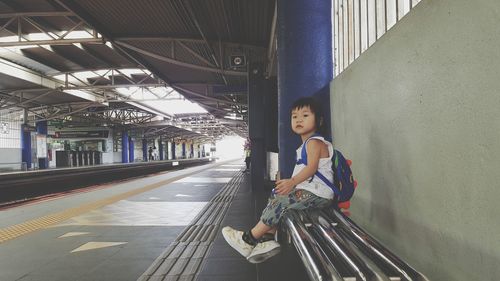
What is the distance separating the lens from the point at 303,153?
8.47 ft

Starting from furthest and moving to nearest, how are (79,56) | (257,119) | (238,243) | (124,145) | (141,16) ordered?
(124,145) < (79,56) < (257,119) < (141,16) < (238,243)

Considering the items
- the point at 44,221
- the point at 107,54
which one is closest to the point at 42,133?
the point at 107,54

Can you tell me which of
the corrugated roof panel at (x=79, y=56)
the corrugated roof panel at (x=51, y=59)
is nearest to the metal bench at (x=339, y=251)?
the corrugated roof panel at (x=79, y=56)

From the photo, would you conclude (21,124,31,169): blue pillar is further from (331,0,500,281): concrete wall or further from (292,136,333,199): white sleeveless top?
(331,0,500,281): concrete wall

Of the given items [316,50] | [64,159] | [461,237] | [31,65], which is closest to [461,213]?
[461,237]

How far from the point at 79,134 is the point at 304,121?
35.8 meters

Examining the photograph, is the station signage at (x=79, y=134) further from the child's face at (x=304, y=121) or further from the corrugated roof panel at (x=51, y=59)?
the child's face at (x=304, y=121)

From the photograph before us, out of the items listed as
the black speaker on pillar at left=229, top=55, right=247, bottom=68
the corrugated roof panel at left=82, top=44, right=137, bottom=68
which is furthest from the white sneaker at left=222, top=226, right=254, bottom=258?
the corrugated roof panel at left=82, top=44, right=137, bottom=68

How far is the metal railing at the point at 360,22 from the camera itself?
286 cm

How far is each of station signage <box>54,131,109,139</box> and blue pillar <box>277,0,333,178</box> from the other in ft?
110

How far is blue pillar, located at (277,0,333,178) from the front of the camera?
3.82m

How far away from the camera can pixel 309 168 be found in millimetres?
2438

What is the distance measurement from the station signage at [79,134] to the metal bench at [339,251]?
3467cm

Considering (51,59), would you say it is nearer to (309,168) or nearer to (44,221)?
(44,221)
